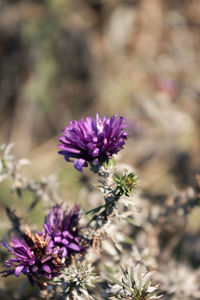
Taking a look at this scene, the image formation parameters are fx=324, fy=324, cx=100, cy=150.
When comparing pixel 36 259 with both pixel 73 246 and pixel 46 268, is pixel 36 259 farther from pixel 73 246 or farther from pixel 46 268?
pixel 73 246

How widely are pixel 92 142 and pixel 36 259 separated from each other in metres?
0.56

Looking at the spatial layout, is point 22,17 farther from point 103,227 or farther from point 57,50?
point 103,227

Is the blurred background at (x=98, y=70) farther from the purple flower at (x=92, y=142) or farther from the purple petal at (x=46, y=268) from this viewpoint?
the purple petal at (x=46, y=268)

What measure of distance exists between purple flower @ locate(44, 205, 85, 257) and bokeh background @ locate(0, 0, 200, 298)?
89.0 inches

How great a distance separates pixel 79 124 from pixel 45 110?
3.26 metres

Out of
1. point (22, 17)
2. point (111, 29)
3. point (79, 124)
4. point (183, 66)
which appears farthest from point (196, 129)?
point (79, 124)

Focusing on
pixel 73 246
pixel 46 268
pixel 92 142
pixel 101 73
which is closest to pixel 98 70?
pixel 101 73

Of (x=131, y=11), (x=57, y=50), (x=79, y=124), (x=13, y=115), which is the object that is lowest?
(x=79, y=124)

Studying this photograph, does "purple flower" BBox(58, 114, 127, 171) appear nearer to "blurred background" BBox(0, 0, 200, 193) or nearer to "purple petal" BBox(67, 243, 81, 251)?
"purple petal" BBox(67, 243, 81, 251)

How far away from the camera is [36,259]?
1.41 meters

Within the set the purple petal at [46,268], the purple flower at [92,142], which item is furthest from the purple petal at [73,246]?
the purple flower at [92,142]

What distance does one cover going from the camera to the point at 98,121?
4.84 feet

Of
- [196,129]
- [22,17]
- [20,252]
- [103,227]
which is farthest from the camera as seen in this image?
[22,17]

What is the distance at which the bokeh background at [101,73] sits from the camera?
409 centimetres
